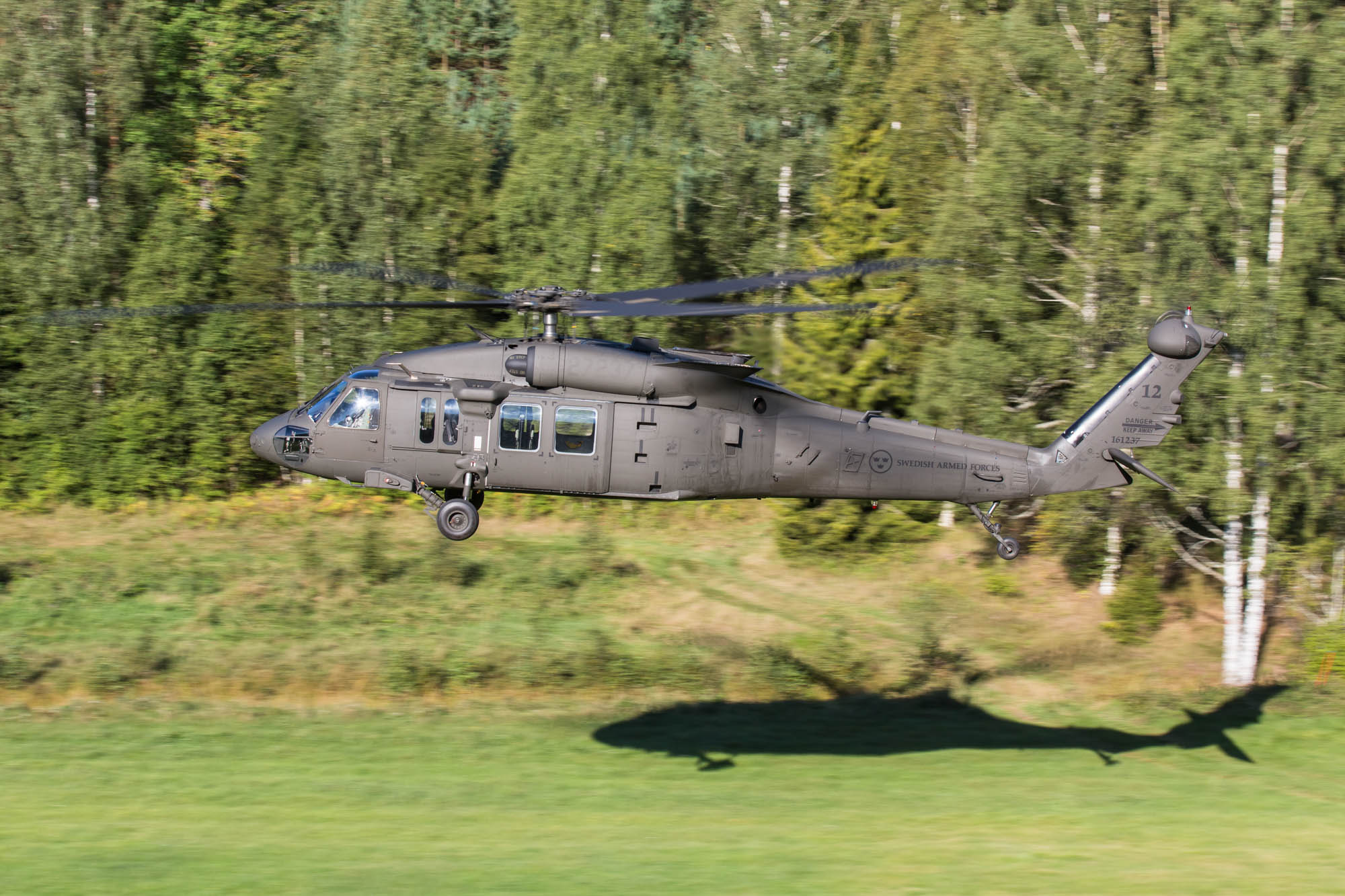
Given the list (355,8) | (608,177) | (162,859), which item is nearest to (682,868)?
(162,859)

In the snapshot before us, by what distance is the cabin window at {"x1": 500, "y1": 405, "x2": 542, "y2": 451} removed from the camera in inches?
685

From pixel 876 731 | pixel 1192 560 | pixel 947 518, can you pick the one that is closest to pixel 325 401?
pixel 876 731

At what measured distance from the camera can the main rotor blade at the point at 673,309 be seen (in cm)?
1437

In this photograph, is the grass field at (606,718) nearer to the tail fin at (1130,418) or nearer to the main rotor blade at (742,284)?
the tail fin at (1130,418)

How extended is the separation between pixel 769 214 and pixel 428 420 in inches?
822

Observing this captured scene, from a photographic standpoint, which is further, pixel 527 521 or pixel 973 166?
pixel 527 521

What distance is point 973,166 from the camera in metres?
30.1

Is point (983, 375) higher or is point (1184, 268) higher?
point (1184, 268)

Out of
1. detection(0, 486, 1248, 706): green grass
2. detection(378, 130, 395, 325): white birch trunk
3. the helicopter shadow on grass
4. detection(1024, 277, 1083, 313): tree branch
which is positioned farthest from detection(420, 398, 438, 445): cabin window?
detection(378, 130, 395, 325): white birch trunk

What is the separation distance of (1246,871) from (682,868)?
8.01m

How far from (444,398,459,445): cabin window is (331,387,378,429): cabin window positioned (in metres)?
0.98

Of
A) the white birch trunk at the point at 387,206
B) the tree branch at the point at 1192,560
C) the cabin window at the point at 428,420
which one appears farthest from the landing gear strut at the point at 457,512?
the white birch trunk at the point at 387,206

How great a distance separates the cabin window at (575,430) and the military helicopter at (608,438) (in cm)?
1

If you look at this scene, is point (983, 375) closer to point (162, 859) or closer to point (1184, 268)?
point (1184, 268)
